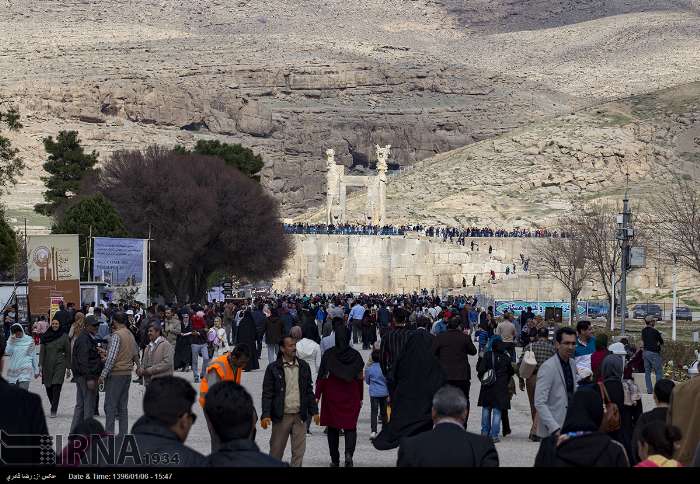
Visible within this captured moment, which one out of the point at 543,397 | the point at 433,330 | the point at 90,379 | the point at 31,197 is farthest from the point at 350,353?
the point at 31,197

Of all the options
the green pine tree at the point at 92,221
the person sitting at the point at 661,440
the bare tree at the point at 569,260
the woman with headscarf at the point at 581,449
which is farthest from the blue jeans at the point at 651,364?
the green pine tree at the point at 92,221

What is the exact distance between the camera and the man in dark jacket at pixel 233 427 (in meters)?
7.66

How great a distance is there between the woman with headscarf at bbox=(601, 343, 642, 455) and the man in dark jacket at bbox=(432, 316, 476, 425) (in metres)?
3.51

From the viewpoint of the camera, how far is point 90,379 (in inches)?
702

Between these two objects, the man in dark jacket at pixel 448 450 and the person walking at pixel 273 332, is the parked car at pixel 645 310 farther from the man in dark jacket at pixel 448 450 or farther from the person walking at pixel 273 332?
the man in dark jacket at pixel 448 450

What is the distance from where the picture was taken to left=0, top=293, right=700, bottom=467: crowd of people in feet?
26.9

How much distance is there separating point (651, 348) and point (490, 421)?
19.8 feet

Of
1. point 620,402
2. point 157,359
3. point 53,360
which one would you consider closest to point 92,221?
point 53,360

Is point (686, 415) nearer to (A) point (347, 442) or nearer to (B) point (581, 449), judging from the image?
(B) point (581, 449)

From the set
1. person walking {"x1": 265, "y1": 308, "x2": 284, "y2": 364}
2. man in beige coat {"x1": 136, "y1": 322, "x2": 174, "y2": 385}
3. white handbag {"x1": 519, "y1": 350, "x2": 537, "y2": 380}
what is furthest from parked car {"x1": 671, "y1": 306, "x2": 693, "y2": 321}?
man in beige coat {"x1": 136, "y1": 322, "x2": 174, "y2": 385}

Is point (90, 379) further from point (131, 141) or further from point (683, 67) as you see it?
point (683, 67)

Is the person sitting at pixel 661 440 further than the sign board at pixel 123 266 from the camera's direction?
No

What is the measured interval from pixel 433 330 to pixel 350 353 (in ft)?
32.9

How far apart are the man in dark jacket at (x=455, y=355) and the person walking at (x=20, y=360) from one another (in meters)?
4.51
